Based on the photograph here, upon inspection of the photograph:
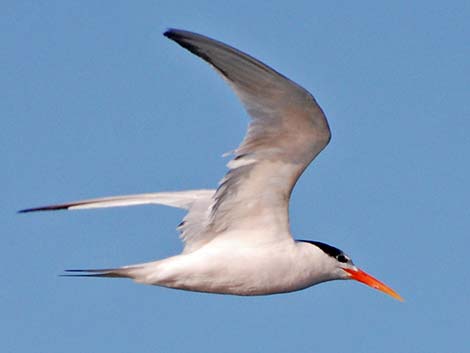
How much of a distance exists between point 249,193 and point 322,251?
110 centimetres

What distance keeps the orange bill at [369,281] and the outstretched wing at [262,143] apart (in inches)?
45.9

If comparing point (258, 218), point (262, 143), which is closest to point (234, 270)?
point (258, 218)

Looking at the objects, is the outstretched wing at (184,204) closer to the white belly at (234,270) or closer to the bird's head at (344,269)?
the white belly at (234,270)

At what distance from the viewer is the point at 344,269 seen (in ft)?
43.7

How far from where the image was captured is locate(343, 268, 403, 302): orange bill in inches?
530

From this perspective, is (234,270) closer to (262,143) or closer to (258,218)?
(258,218)

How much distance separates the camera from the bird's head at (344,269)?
13.0 meters

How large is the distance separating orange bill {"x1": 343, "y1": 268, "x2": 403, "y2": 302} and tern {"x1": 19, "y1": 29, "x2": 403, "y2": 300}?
6.0 inches

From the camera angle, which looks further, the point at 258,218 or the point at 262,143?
the point at 258,218

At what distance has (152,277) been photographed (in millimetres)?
12086

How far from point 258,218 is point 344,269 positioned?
4.15 ft

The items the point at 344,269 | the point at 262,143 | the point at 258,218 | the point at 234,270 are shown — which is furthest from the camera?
the point at 344,269

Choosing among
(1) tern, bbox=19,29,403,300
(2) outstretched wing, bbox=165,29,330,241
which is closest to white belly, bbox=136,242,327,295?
(1) tern, bbox=19,29,403,300

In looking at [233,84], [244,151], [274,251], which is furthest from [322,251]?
[233,84]
